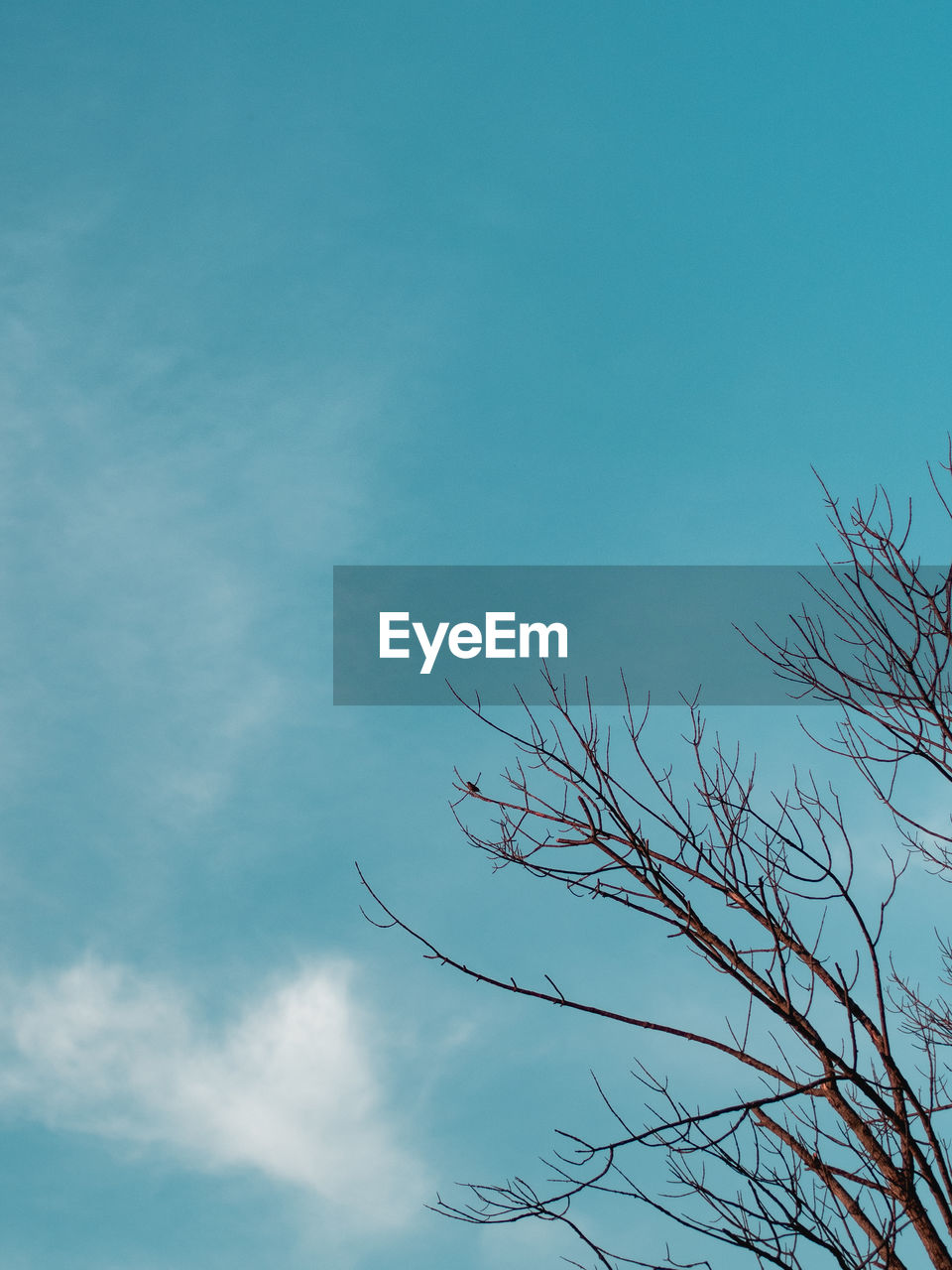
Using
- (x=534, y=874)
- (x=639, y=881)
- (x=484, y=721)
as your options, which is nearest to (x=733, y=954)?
(x=639, y=881)

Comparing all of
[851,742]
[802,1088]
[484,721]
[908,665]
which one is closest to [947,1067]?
[851,742]

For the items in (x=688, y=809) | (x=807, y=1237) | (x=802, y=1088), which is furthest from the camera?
(x=688, y=809)

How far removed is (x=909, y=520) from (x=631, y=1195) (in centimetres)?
312

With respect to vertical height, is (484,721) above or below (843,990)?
above

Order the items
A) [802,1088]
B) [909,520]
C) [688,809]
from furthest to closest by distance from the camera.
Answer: [909,520]
[688,809]
[802,1088]

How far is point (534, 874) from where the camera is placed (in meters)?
4.43

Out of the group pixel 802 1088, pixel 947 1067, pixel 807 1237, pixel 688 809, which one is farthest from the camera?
pixel 947 1067

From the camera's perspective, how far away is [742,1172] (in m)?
4.21

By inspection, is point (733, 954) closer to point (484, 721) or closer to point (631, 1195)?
point (631, 1195)

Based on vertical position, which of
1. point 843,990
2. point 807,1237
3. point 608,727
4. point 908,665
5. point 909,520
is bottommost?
point 807,1237

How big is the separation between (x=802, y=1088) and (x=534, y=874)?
1.33 meters

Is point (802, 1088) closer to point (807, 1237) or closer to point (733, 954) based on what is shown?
point (733, 954)

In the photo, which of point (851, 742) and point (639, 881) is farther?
point (851, 742)

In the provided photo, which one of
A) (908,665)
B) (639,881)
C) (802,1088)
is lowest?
(802,1088)
